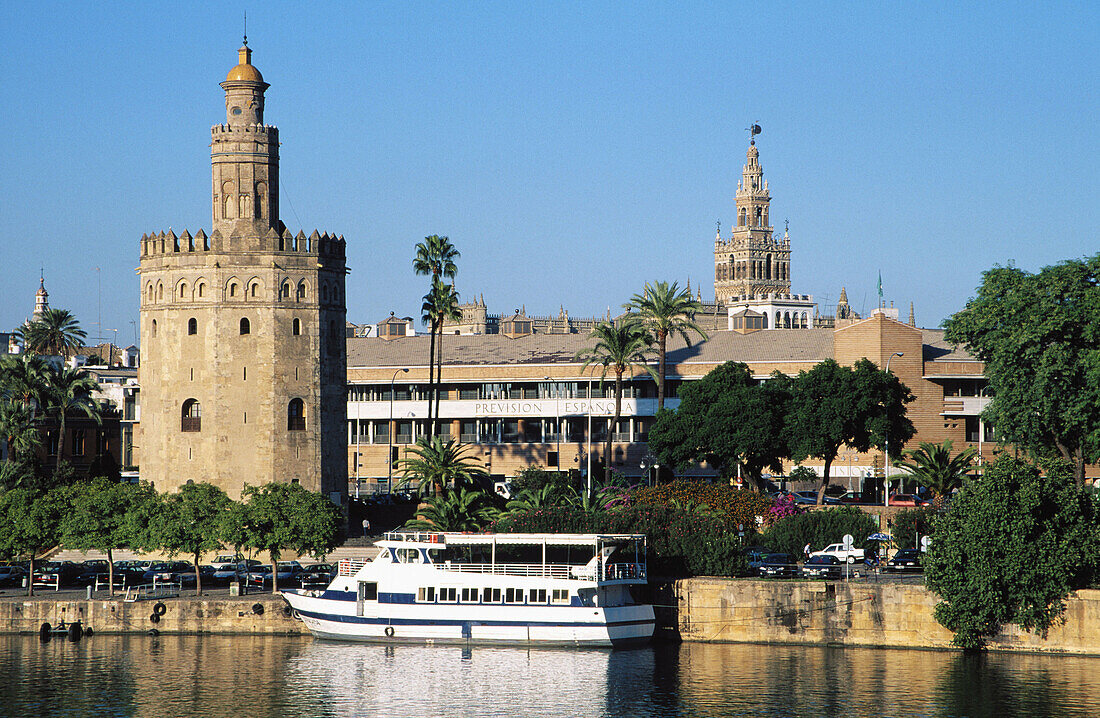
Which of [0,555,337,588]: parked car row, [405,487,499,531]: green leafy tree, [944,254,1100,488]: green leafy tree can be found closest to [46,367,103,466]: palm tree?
[0,555,337,588]: parked car row

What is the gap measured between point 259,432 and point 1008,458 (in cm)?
3999

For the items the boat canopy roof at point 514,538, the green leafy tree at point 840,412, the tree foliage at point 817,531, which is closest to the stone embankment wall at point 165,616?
the boat canopy roof at point 514,538

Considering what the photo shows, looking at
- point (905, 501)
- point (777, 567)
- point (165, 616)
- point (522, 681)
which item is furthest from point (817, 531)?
point (165, 616)

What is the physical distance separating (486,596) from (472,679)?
262 inches

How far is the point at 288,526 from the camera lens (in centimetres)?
7025

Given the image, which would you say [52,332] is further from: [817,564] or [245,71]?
[817,564]

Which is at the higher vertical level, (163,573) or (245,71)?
(245,71)

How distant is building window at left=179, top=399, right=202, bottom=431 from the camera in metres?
83.5

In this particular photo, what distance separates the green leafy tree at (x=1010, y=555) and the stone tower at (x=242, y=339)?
1471 inches

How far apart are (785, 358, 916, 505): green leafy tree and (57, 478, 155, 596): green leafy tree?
111 feet

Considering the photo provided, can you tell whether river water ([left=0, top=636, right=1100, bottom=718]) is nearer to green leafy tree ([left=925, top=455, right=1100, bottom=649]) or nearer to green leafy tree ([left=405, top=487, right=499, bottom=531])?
green leafy tree ([left=925, top=455, right=1100, bottom=649])

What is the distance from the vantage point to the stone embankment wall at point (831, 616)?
58.3 m

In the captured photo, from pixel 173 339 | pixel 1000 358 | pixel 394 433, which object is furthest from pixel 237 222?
pixel 1000 358

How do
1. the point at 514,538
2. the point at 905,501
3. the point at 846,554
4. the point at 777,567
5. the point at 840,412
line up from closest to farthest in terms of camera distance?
the point at 514,538 < the point at 777,567 < the point at 846,554 < the point at 905,501 < the point at 840,412
